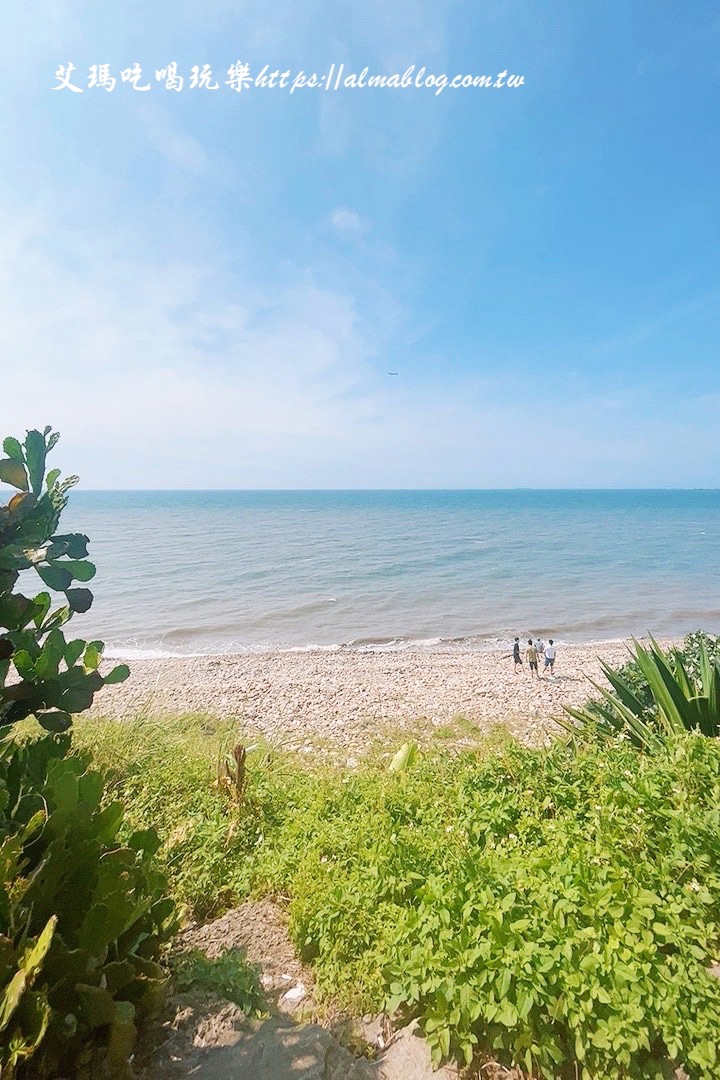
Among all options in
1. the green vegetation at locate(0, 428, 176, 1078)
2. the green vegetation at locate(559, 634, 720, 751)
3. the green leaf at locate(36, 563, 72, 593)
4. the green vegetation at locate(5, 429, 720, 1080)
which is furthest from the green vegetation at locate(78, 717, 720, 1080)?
the green leaf at locate(36, 563, 72, 593)

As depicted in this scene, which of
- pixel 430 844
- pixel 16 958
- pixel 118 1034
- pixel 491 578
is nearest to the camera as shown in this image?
pixel 16 958

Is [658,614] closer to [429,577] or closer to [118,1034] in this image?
[429,577]

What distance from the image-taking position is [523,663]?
15938 mm

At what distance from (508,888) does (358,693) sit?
1059cm

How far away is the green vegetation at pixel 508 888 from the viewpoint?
6.60ft

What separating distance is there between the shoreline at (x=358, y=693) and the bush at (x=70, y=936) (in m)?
6.44

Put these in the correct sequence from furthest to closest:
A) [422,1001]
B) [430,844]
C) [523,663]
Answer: [523,663] < [430,844] < [422,1001]

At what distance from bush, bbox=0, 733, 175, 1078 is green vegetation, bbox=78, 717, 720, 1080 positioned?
122 centimetres

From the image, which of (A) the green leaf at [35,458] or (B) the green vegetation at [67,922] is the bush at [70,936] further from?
(A) the green leaf at [35,458]

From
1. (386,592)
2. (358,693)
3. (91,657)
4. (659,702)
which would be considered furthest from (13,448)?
(386,592)

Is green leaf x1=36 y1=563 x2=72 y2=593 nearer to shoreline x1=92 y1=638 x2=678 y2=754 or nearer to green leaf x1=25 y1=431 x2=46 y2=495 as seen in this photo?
green leaf x1=25 y1=431 x2=46 y2=495

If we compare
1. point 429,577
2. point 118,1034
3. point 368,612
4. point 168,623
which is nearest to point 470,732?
point 118,1034

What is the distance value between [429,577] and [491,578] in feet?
12.2

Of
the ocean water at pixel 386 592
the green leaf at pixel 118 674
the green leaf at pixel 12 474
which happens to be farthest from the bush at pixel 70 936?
the ocean water at pixel 386 592
